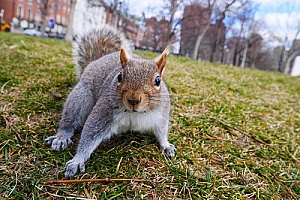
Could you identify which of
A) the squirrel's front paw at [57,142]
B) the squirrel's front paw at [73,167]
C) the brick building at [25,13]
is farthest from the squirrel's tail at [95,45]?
the brick building at [25,13]

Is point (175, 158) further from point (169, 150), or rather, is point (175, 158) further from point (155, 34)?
point (155, 34)

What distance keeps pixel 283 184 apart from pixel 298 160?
1.20 feet

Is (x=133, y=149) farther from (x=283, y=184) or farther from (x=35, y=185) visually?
(x=283, y=184)

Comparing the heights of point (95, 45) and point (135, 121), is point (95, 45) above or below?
above

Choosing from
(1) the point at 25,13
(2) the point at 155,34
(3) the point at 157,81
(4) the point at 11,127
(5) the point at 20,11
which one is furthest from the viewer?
(1) the point at 25,13

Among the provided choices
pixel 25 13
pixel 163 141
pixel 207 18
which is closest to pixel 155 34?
pixel 207 18

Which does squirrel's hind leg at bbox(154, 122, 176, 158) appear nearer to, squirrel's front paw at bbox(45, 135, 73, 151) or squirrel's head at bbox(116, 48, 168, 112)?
squirrel's head at bbox(116, 48, 168, 112)

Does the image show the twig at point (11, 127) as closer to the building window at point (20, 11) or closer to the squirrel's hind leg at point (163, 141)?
the squirrel's hind leg at point (163, 141)

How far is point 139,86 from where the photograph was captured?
42.3 inches

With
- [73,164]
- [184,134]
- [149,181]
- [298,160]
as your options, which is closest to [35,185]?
[73,164]

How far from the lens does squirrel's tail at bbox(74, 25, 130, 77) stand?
2010mm

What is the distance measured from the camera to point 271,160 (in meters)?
1.48

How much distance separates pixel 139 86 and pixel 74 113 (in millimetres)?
595

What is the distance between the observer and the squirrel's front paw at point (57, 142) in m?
1.29
